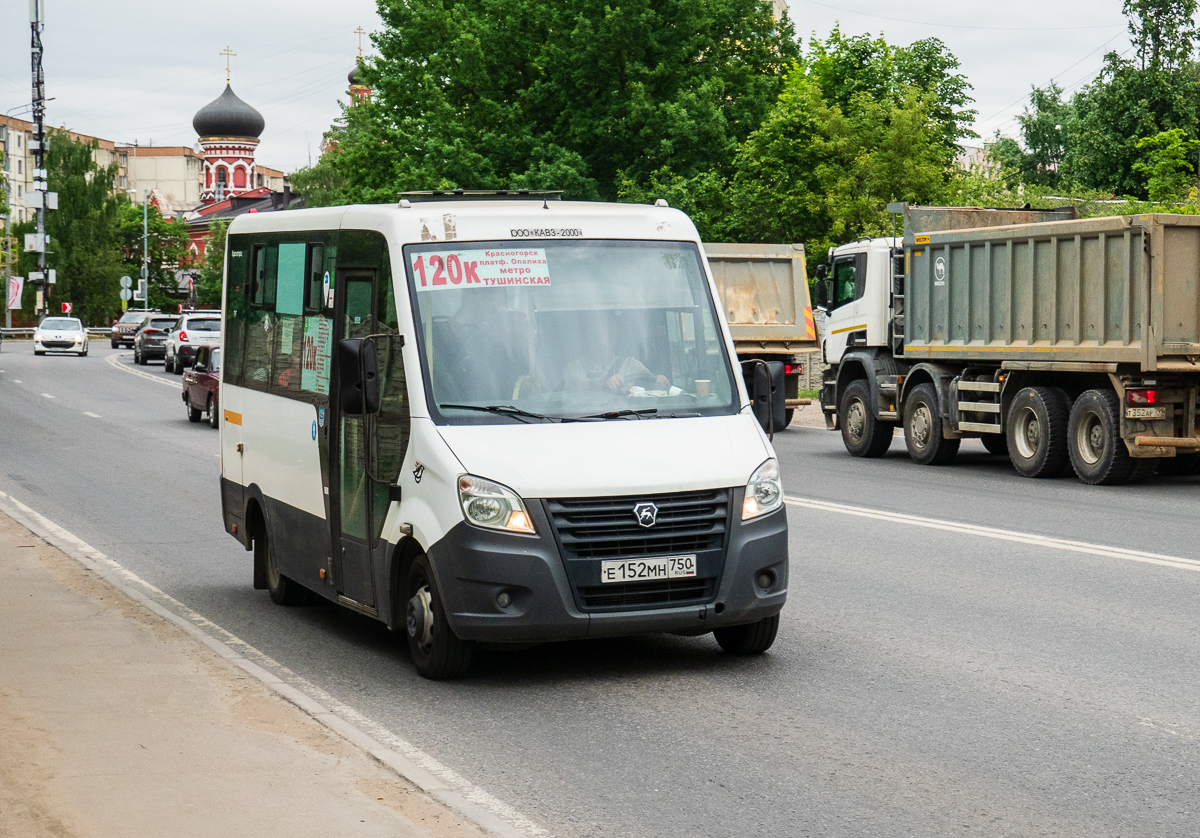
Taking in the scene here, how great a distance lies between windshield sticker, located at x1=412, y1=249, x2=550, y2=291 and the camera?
8008 mm

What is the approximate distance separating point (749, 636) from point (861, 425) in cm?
1435

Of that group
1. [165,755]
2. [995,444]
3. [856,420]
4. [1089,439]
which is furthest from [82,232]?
[165,755]

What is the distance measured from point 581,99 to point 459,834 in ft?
143

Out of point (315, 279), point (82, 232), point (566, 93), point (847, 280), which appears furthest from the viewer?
point (82, 232)

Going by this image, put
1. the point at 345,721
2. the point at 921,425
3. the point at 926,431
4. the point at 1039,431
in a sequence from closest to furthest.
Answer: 1. the point at 345,721
2. the point at 1039,431
3. the point at 926,431
4. the point at 921,425

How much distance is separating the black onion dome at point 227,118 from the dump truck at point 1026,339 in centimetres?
12714

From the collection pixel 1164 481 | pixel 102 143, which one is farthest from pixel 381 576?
pixel 102 143

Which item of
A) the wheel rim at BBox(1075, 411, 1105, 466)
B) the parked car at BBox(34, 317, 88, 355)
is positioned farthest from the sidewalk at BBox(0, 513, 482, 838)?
the parked car at BBox(34, 317, 88, 355)

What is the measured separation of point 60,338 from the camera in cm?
6216

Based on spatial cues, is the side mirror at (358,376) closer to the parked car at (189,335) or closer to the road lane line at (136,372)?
the road lane line at (136,372)

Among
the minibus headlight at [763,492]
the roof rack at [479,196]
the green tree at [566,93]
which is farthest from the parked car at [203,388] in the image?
the minibus headlight at [763,492]

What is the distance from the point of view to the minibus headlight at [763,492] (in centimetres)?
761

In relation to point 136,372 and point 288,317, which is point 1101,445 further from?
point 136,372

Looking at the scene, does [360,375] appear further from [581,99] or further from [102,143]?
[102,143]
